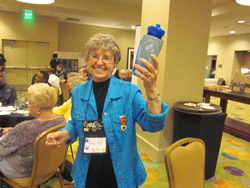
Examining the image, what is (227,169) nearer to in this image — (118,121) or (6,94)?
(118,121)

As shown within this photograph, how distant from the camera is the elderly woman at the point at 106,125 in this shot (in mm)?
1095

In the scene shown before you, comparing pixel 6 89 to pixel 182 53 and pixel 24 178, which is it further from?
pixel 182 53

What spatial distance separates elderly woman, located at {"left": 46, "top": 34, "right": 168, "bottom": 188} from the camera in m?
1.09

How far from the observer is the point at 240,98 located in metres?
4.75

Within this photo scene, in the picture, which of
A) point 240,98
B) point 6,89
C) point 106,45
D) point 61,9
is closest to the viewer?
point 106,45

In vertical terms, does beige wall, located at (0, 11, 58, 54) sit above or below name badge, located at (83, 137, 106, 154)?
above

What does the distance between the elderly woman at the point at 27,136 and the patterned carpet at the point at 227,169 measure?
1.40 m

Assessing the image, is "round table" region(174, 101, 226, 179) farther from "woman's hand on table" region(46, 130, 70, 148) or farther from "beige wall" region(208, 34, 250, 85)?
"beige wall" region(208, 34, 250, 85)

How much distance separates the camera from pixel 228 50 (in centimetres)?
1181

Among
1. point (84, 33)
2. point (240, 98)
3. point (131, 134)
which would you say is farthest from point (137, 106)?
point (84, 33)

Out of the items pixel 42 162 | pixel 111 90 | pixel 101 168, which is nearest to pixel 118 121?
pixel 111 90

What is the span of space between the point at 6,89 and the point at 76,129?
9.35 feet

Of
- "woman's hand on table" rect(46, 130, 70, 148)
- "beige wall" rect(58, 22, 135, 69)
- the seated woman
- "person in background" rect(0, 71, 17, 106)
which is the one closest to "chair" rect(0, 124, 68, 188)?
the seated woman

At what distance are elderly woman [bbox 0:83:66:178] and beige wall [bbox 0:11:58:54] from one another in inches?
323
